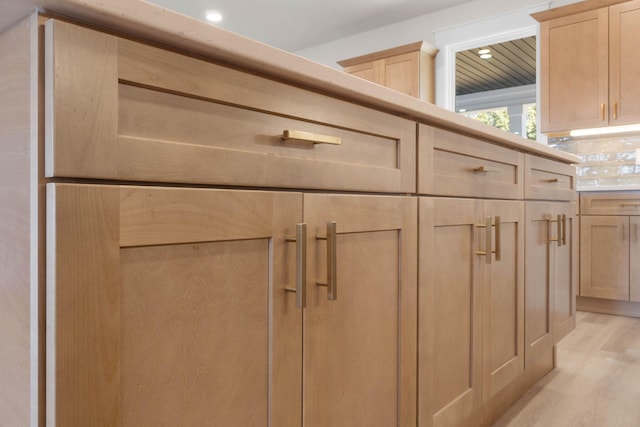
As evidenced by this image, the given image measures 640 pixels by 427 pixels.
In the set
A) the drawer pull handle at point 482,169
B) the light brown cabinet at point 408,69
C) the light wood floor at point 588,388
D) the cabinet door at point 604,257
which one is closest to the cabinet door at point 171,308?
the drawer pull handle at point 482,169

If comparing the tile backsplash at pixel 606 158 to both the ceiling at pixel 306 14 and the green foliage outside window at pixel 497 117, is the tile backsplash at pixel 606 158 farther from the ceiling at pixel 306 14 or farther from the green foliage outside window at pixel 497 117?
the green foliage outside window at pixel 497 117

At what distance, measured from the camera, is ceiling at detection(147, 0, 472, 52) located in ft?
14.1

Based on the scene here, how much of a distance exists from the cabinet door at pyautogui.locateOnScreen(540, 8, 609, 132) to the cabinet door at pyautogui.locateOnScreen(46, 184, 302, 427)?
332 centimetres

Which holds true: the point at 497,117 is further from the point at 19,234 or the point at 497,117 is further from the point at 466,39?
the point at 19,234

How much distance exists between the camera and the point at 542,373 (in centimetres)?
203

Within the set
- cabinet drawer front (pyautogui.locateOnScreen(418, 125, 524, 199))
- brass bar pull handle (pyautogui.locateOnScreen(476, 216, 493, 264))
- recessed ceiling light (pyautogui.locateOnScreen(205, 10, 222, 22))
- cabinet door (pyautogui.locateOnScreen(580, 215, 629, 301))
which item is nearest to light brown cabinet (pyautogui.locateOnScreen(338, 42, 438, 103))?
recessed ceiling light (pyautogui.locateOnScreen(205, 10, 222, 22))

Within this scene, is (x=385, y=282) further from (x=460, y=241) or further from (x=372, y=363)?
(x=460, y=241)

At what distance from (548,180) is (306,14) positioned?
3.37m

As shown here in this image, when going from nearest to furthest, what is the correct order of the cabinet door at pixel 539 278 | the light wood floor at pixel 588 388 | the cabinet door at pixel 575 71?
the light wood floor at pixel 588 388 < the cabinet door at pixel 539 278 < the cabinet door at pixel 575 71

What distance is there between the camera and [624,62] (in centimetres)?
322

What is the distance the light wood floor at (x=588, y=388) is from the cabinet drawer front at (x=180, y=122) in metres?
1.27

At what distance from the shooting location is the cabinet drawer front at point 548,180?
176 cm

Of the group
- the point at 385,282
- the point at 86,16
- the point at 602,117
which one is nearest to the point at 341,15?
the point at 602,117

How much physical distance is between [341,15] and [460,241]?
152 inches
